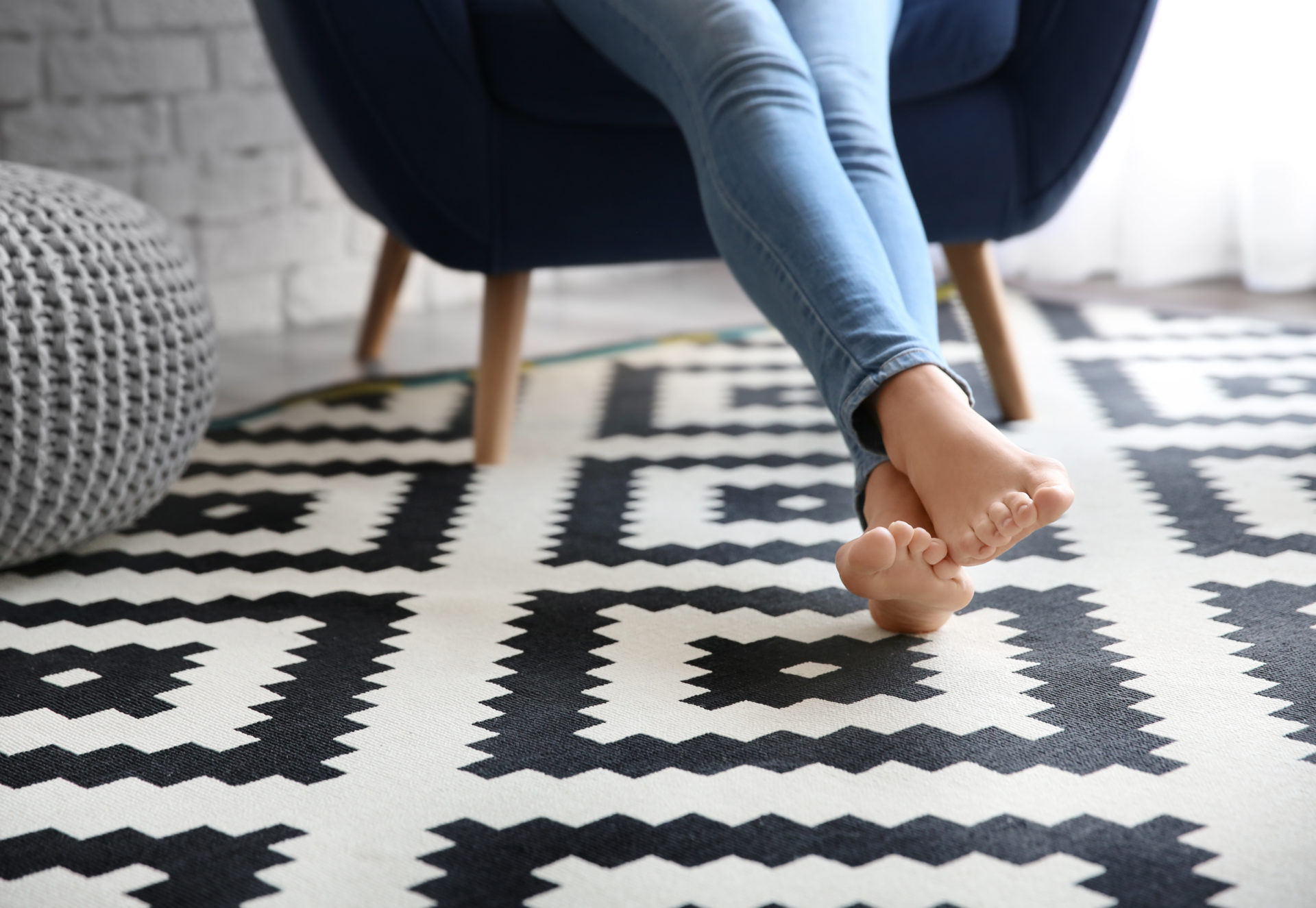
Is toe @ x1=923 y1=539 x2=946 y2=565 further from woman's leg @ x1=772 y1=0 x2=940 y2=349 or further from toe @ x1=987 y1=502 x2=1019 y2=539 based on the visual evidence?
woman's leg @ x1=772 y1=0 x2=940 y2=349

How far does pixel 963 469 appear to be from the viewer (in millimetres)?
775

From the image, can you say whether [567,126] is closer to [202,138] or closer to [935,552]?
[935,552]

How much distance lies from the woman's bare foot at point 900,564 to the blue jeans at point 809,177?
33mm

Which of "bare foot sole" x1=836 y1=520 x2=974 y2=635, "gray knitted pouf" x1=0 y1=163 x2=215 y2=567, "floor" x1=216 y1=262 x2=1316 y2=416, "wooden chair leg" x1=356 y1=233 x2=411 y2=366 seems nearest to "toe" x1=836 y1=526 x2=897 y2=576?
"bare foot sole" x1=836 y1=520 x2=974 y2=635

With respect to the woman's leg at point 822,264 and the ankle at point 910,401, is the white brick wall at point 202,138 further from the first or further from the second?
the ankle at point 910,401

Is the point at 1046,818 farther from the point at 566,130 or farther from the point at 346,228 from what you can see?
the point at 346,228

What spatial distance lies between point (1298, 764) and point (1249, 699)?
81 mm

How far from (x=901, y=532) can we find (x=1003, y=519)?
6 cm

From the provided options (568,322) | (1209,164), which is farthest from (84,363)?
(1209,164)

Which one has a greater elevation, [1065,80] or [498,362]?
[1065,80]

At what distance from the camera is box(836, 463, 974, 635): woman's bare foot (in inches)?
30.9

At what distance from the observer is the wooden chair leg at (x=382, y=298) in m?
1.77

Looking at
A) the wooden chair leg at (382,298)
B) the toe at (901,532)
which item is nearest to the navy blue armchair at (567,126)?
the wooden chair leg at (382,298)

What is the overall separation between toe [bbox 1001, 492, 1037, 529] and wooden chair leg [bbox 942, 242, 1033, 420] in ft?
2.34
